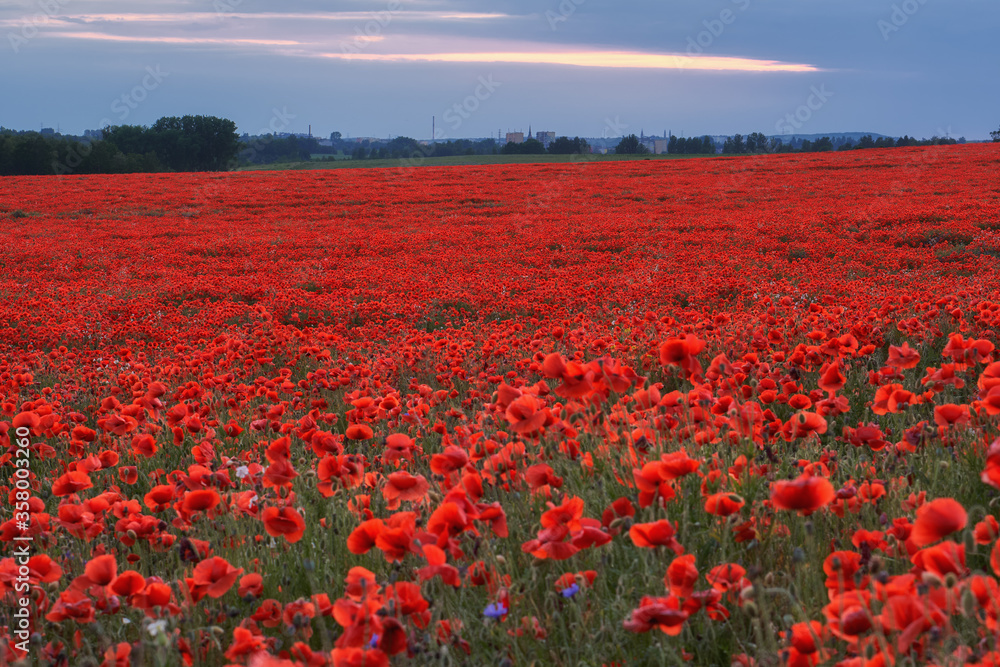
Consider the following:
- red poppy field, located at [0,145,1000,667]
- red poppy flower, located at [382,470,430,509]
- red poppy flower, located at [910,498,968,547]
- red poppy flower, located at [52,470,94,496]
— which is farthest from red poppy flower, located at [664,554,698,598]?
red poppy flower, located at [52,470,94,496]

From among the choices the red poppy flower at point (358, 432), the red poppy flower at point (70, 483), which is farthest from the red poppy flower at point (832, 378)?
the red poppy flower at point (70, 483)

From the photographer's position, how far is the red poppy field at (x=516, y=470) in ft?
5.94

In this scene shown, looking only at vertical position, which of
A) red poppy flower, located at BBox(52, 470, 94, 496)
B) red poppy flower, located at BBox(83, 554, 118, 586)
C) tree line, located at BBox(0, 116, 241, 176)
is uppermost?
tree line, located at BBox(0, 116, 241, 176)

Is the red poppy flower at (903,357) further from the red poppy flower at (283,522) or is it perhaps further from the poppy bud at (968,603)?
the red poppy flower at (283,522)

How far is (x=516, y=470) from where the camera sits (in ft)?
9.85

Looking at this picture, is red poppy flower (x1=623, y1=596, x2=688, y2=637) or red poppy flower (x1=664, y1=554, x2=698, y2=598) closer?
red poppy flower (x1=623, y1=596, x2=688, y2=637)

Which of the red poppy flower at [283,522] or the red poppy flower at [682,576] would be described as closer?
the red poppy flower at [682,576]

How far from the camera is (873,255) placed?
40.9 feet

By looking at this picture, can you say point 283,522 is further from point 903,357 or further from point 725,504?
point 903,357

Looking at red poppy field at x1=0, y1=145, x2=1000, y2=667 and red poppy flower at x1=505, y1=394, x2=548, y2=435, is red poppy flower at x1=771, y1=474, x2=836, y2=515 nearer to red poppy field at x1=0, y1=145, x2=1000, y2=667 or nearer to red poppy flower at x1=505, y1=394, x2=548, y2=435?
red poppy field at x1=0, y1=145, x2=1000, y2=667

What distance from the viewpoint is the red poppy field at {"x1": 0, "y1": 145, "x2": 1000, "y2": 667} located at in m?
1.81

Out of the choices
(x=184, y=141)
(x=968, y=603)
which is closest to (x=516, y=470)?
(x=968, y=603)

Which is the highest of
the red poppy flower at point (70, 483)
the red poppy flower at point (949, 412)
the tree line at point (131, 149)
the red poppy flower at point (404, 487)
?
the tree line at point (131, 149)

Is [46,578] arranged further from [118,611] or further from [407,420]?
[407,420]
